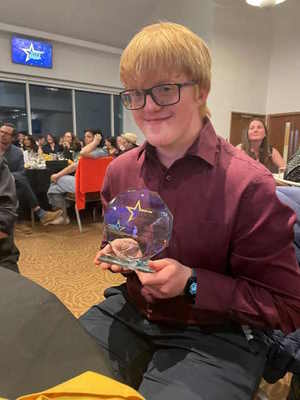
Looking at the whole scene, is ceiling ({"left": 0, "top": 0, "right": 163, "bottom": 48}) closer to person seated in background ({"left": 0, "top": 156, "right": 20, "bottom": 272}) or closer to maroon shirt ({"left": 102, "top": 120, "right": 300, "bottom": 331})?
person seated in background ({"left": 0, "top": 156, "right": 20, "bottom": 272})

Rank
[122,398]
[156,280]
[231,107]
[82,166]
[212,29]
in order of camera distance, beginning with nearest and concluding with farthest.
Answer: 1. [122,398]
2. [156,280]
3. [82,166]
4. [212,29]
5. [231,107]

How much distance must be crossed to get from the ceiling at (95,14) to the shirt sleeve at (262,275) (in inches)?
270

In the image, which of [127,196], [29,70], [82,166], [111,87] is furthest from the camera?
[111,87]

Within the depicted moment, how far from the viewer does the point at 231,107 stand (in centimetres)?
679

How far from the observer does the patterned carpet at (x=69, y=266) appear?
229cm

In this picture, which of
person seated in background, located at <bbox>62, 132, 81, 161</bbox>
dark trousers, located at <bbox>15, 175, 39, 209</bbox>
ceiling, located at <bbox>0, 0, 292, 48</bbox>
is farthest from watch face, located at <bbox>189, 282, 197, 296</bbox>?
ceiling, located at <bbox>0, 0, 292, 48</bbox>

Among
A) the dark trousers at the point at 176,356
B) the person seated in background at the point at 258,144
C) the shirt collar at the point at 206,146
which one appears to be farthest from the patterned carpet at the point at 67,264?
the person seated in background at the point at 258,144

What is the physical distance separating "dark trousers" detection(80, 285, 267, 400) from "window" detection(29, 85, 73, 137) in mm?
7834

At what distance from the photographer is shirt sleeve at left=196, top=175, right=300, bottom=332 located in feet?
2.38

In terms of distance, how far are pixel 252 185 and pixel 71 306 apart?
1827mm

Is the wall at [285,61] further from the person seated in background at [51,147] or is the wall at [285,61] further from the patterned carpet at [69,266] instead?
the patterned carpet at [69,266]

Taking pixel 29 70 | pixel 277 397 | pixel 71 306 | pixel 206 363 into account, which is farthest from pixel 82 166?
pixel 29 70

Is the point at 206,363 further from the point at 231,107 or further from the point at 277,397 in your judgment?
the point at 231,107

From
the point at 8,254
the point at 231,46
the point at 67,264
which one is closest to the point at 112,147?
the point at 67,264
